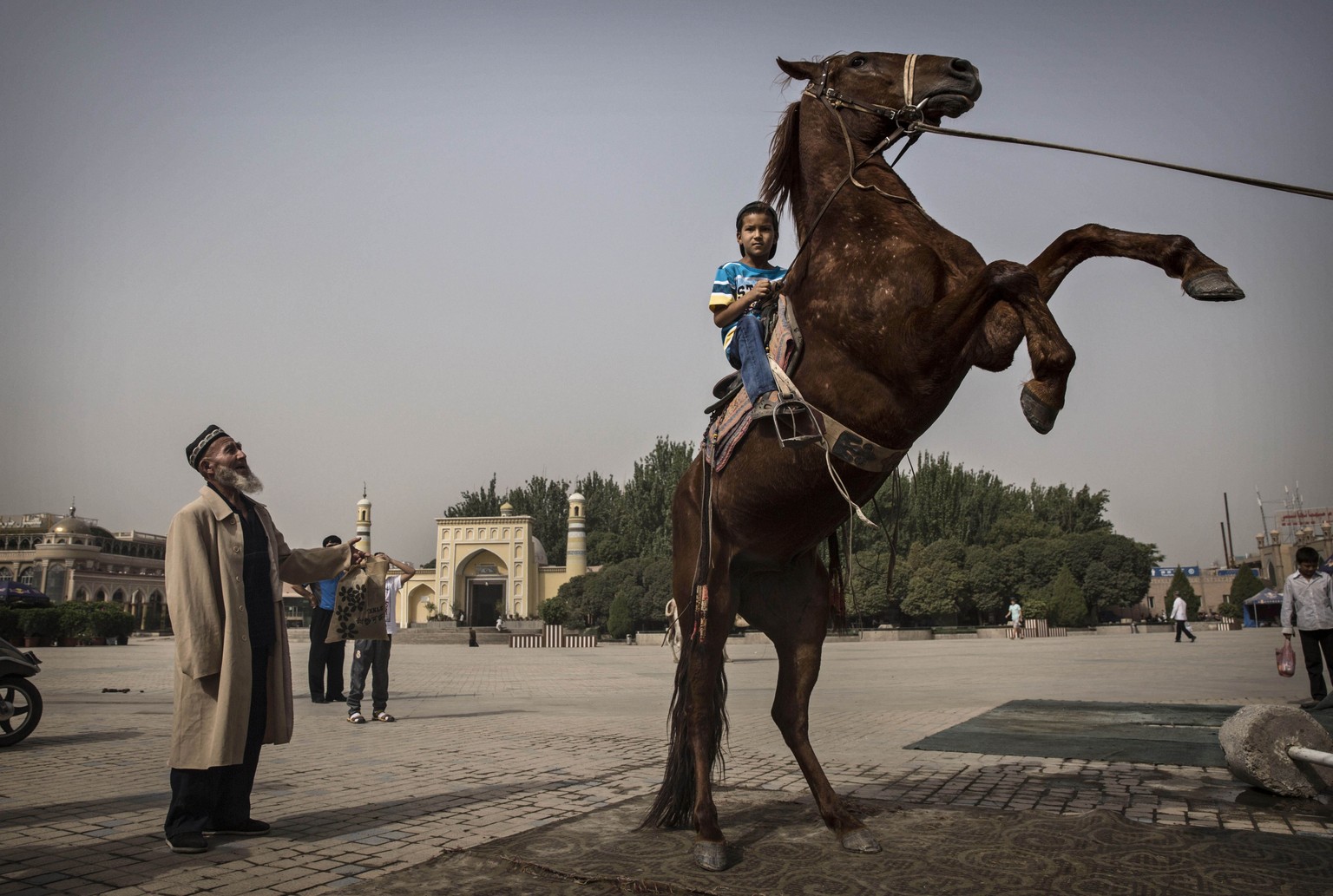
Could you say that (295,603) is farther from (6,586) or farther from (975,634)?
(975,634)

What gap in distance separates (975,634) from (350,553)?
4275cm

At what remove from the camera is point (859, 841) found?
4.07 meters

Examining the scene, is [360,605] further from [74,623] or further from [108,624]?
[108,624]

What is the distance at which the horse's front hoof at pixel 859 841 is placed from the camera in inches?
159

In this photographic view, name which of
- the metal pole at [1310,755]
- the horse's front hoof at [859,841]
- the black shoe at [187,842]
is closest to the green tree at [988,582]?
the metal pole at [1310,755]

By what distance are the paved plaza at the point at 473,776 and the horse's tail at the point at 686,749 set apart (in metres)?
0.59

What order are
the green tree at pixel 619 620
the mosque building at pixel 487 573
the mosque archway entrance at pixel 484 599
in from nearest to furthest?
the green tree at pixel 619 620, the mosque building at pixel 487 573, the mosque archway entrance at pixel 484 599

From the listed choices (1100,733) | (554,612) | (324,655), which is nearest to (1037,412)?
(1100,733)

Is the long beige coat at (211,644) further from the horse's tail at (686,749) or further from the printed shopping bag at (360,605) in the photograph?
the printed shopping bag at (360,605)

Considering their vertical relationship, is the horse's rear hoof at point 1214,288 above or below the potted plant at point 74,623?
above

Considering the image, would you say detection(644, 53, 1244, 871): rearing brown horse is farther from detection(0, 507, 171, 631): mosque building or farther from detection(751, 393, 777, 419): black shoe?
detection(0, 507, 171, 631): mosque building

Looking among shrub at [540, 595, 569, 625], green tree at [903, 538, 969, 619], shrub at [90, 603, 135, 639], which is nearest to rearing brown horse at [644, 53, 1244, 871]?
shrub at [90, 603, 135, 639]

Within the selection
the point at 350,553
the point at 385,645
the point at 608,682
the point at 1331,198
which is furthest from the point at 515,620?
the point at 1331,198

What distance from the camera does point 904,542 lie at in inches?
2205
